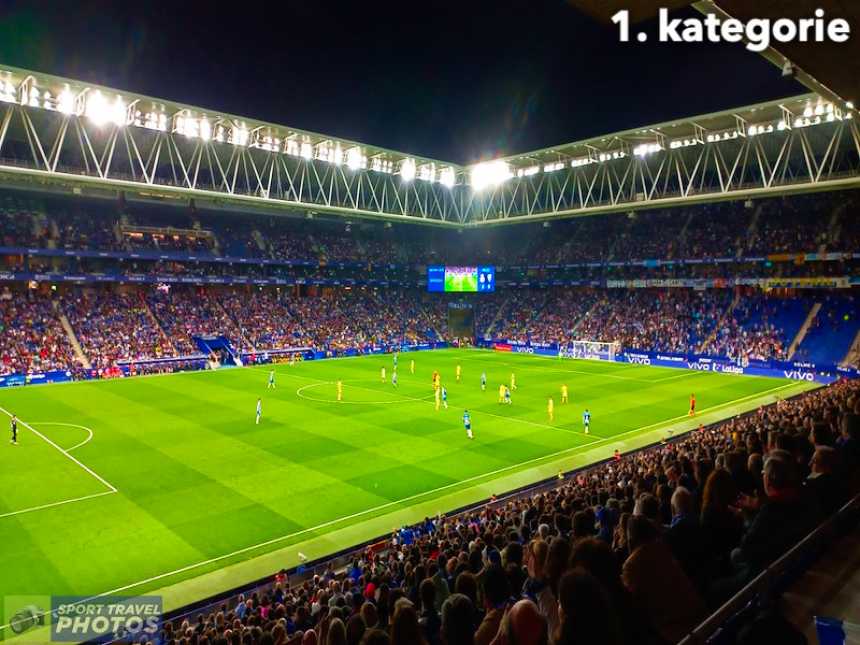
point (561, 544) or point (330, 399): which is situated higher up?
point (561, 544)

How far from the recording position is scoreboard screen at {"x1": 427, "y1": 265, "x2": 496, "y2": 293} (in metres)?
71.0

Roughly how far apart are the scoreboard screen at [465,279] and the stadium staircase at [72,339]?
38.5 metres

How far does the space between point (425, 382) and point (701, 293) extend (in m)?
32.2

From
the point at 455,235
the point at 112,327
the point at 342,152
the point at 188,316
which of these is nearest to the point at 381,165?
the point at 342,152

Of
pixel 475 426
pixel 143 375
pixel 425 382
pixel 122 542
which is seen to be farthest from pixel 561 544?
pixel 143 375

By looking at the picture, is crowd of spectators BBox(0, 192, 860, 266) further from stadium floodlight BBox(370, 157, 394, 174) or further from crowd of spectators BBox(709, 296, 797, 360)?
stadium floodlight BBox(370, 157, 394, 174)

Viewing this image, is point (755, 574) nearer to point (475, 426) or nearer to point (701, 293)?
point (475, 426)

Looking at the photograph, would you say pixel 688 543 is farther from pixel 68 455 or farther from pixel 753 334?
pixel 753 334

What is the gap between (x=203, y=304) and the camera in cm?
5850

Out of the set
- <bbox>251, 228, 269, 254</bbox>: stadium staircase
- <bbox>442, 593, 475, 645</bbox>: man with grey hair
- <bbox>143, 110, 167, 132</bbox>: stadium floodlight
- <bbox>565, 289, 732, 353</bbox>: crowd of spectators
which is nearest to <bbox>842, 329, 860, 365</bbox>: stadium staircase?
<bbox>565, 289, 732, 353</bbox>: crowd of spectators

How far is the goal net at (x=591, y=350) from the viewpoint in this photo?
A: 57000 mm

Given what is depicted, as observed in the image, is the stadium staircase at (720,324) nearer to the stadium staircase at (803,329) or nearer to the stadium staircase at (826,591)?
the stadium staircase at (803,329)

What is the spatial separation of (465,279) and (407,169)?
19400 mm

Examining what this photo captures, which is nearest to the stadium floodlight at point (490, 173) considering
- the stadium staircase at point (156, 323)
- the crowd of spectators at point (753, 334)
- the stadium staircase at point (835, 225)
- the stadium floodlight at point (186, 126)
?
the crowd of spectators at point (753, 334)
